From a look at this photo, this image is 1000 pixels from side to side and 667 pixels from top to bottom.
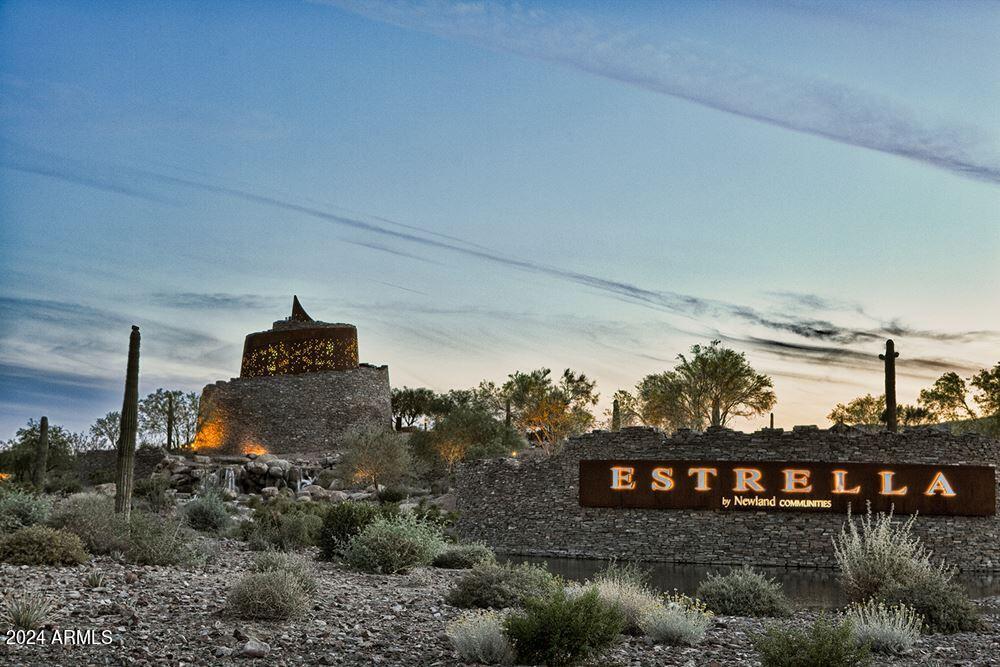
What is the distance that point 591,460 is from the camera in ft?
95.0

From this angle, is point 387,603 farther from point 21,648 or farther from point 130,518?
point 130,518

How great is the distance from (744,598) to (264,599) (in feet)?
24.7

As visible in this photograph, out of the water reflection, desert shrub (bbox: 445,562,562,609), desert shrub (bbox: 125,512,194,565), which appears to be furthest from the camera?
the water reflection

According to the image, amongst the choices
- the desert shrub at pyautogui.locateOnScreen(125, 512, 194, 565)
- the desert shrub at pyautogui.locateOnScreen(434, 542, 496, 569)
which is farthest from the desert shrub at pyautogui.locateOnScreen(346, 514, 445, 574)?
→ the desert shrub at pyautogui.locateOnScreen(125, 512, 194, 565)

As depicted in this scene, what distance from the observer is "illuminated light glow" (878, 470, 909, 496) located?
27.2 meters

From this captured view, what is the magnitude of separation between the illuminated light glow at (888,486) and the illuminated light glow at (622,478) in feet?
23.4

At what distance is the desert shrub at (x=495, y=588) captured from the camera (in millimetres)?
13492

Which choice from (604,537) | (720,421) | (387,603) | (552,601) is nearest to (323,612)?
(387,603)

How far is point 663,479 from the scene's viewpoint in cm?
2800

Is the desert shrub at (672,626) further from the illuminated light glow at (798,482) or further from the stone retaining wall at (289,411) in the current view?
the stone retaining wall at (289,411)

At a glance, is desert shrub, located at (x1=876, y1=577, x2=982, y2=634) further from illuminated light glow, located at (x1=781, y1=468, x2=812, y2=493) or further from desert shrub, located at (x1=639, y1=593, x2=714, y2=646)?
illuminated light glow, located at (x1=781, y1=468, x2=812, y2=493)

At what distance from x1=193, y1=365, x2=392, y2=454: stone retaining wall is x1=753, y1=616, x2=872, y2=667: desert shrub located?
161 feet

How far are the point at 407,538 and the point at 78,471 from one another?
43041 mm

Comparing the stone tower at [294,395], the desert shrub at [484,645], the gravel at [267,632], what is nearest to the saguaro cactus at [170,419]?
the stone tower at [294,395]
